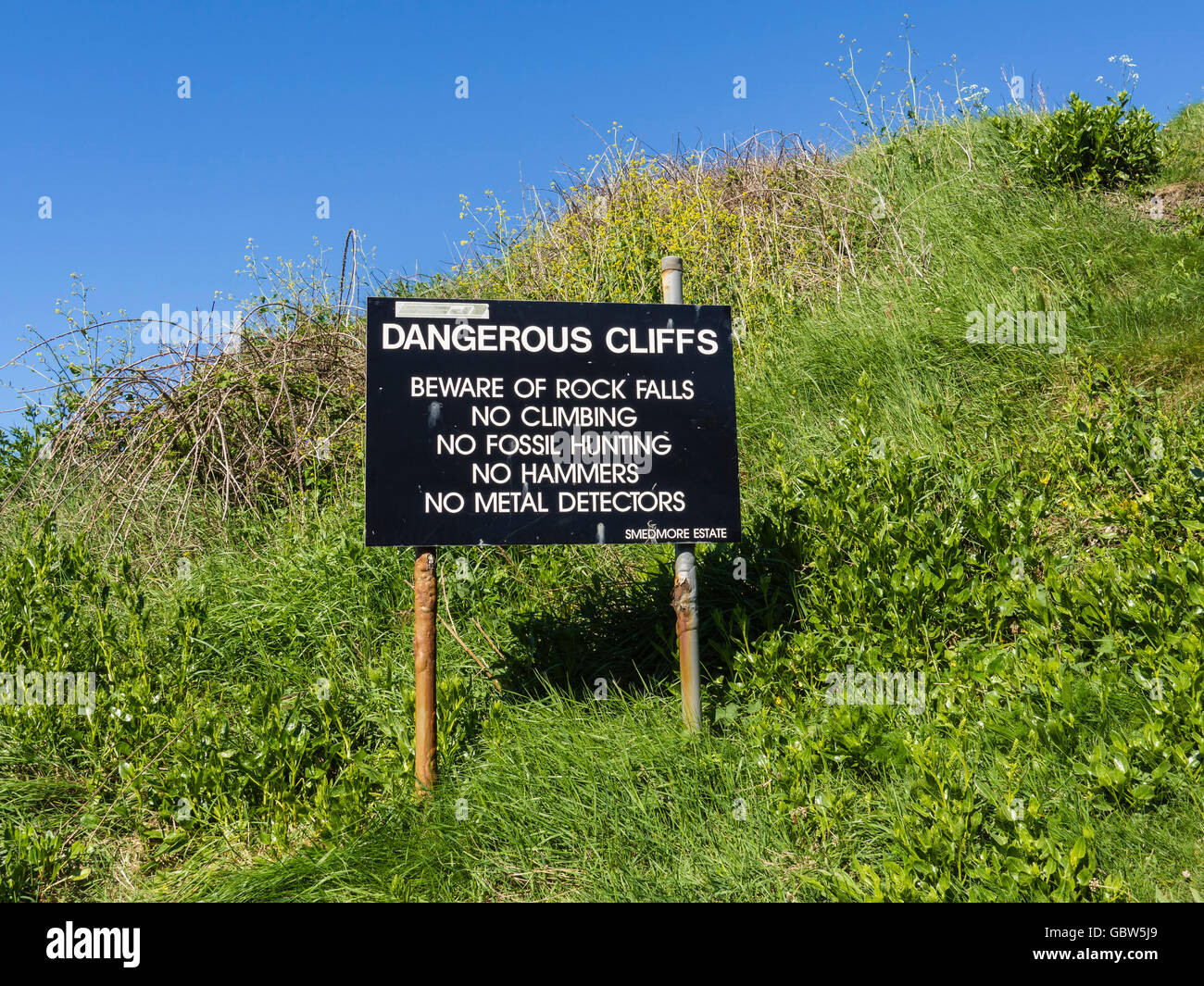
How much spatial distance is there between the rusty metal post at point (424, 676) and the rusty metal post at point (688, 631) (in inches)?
47.4

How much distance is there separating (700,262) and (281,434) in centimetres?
424

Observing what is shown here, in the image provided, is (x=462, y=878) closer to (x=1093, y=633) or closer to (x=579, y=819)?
(x=579, y=819)

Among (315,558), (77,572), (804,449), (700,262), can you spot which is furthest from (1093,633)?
(77,572)

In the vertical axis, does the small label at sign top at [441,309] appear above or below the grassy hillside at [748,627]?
above

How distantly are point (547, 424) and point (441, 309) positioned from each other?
764 millimetres

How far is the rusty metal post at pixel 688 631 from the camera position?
411cm

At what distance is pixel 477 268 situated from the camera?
32.4ft
